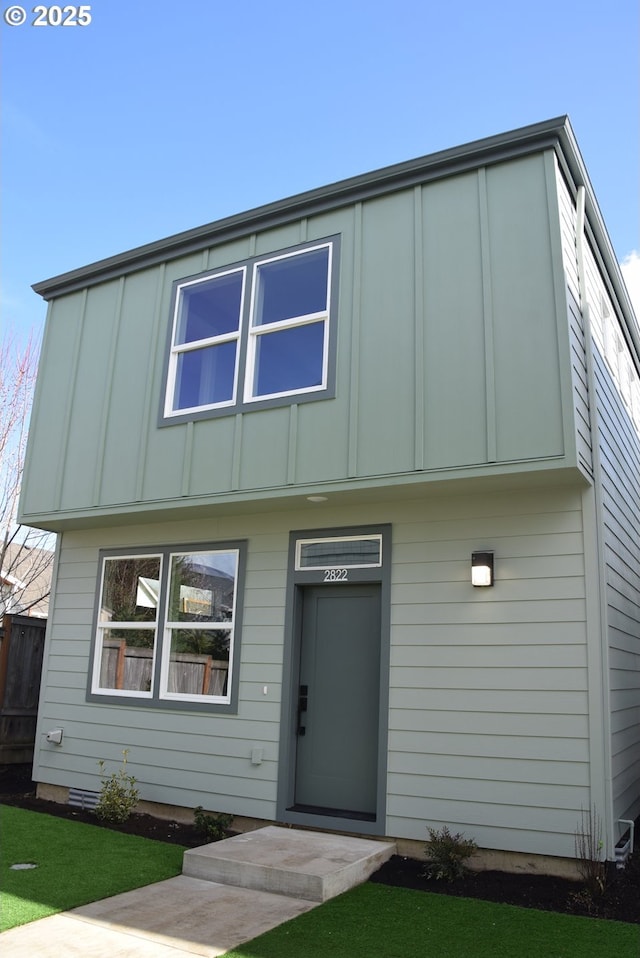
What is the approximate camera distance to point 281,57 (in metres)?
8.69

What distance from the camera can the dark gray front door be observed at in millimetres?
6086

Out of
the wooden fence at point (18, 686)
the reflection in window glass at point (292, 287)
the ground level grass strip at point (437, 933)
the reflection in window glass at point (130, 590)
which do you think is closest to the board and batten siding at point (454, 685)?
the ground level grass strip at point (437, 933)

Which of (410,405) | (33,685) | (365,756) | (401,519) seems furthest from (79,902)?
(33,685)

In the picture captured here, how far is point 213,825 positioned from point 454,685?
99.3 inches

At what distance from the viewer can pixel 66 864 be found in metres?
5.27

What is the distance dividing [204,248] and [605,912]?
678 centimetres

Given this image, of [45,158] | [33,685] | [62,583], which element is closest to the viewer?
[62,583]

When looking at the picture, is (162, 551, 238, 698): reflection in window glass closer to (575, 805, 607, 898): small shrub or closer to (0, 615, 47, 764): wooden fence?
(0, 615, 47, 764): wooden fence

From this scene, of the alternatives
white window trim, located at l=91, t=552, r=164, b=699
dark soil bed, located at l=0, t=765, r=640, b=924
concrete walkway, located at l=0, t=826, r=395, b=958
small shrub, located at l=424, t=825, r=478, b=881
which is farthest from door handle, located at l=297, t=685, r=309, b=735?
white window trim, located at l=91, t=552, r=164, b=699

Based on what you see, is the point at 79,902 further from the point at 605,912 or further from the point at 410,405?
the point at 410,405

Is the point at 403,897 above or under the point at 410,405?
under

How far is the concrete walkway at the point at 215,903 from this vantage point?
3793 millimetres

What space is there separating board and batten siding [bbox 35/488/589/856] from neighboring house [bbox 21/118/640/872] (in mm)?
19

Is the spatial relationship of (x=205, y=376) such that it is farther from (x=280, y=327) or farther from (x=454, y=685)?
(x=454, y=685)
